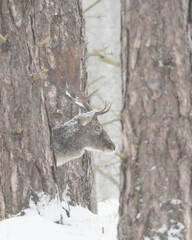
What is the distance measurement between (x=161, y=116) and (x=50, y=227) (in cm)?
174

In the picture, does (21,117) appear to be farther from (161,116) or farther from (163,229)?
(163,229)

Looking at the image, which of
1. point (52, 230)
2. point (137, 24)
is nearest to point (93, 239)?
point (52, 230)

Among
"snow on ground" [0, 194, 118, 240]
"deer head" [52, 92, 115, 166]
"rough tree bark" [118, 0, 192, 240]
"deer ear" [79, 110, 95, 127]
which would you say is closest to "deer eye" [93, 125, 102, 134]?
"deer head" [52, 92, 115, 166]

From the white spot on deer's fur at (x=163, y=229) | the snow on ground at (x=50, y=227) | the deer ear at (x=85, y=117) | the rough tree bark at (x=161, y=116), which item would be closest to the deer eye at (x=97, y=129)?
the deer ear at (x=85, y=117)

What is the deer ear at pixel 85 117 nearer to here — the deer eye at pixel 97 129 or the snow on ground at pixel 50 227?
the deer eye at pixel 97 129

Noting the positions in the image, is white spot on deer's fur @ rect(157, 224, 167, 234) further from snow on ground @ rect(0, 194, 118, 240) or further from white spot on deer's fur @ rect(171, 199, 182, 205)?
snow on ground @ rect(0, 194, 118, 240)

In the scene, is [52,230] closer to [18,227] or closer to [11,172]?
[18,227]

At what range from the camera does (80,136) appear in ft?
20.6

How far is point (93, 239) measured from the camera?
418cm

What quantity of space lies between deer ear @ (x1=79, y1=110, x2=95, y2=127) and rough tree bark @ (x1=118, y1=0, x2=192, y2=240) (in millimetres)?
3002

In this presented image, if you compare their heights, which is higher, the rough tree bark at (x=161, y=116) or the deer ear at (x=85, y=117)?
the rough tree bark at (x=161, y=116)

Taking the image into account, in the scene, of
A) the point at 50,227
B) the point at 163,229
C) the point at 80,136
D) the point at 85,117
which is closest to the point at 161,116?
the point at 163,229

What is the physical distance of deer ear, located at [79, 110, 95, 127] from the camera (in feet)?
19.8

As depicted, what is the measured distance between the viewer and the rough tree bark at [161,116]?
2.97 m
